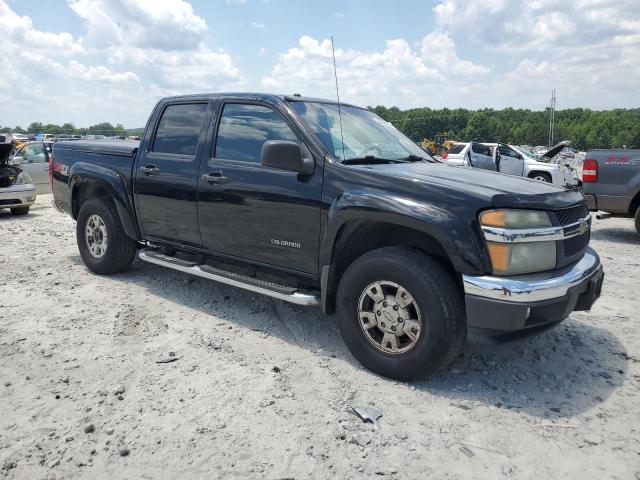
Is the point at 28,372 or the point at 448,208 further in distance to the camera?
the point at 28,372

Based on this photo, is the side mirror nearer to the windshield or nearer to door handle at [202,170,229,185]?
the windshield

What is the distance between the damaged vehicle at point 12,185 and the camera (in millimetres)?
10516

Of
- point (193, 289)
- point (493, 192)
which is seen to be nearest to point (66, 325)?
point (193, 289)

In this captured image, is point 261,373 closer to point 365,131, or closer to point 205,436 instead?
point 205,436

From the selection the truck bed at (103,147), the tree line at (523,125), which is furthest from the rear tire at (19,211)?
the tree line at (523,125)

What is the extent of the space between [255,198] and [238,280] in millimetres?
699

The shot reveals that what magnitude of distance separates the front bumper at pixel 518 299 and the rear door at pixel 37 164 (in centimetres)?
1380

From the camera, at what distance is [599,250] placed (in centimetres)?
776

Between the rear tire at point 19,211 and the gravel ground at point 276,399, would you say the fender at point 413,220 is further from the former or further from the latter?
the rear tire at point 19,211

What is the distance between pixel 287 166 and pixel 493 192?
1.43 m

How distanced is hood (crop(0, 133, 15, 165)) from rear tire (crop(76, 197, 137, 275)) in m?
5.52

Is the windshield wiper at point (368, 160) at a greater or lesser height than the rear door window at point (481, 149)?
greater

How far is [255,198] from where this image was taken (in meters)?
4.18

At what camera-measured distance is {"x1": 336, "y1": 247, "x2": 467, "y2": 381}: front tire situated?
3236 mm
